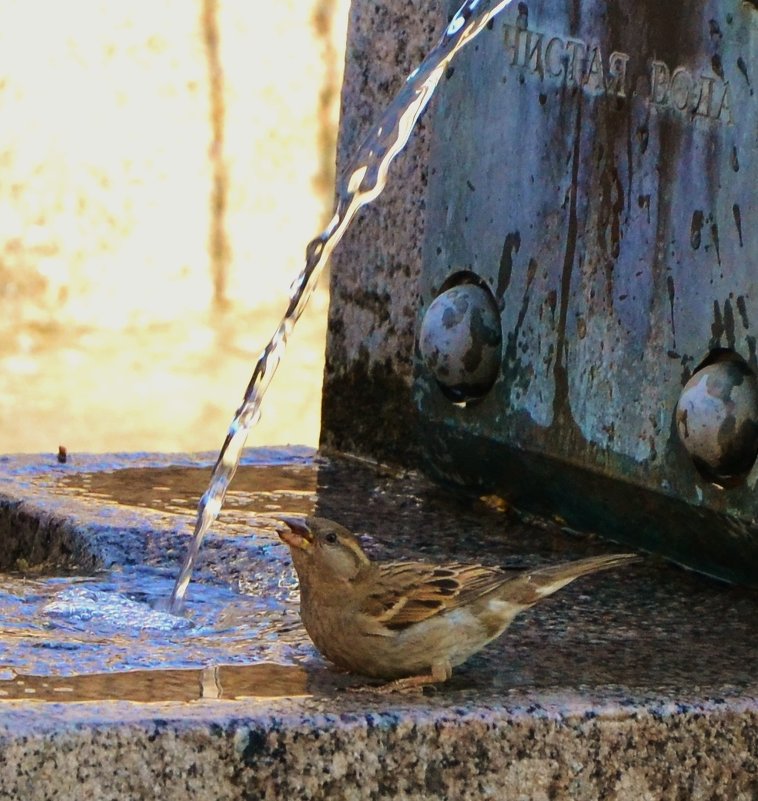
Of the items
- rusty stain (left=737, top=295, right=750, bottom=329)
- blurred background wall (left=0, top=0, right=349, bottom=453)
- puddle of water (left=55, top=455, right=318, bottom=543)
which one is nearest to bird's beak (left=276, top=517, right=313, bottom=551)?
puddle of water (left=55, top=455, right=318, bottom=543)

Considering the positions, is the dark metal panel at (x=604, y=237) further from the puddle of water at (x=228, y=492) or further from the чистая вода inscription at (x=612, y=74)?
the puddle of water at (x=228, y=492)

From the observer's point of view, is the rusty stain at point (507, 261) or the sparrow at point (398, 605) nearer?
the sparrow at point (398, 605)

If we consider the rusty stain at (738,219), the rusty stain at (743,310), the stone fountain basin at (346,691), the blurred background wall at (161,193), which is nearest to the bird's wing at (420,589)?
the stone fountain basin at (346,691)

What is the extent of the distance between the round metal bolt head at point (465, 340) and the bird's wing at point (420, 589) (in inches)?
32.2

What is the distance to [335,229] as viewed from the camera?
3701 mm

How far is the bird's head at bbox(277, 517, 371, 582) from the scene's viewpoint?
3.01m

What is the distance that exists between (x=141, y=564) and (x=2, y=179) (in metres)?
6.14

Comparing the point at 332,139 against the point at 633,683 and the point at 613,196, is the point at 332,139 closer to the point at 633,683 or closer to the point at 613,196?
the point at 613,196

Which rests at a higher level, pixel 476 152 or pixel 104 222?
pixel 476 152

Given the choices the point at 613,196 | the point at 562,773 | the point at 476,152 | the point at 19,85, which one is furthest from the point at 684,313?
the point at 19,85

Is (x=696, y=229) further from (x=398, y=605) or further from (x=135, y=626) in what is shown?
(x=135, y=626)

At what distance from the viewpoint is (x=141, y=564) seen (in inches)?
143

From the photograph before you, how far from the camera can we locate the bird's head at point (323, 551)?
→ 3.01 metres

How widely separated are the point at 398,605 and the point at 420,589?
0.05 meters
